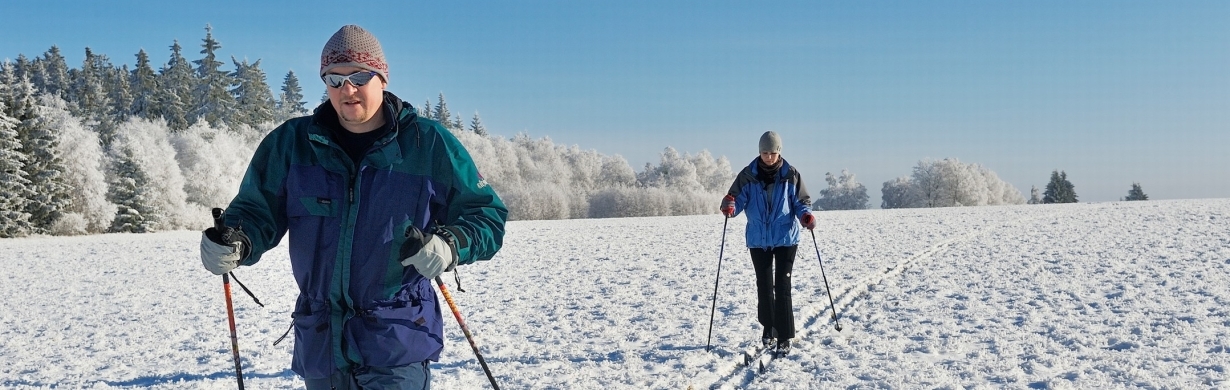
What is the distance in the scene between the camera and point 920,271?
491 inches

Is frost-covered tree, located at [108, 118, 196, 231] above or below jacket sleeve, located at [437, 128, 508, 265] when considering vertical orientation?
above

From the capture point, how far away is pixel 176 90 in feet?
200

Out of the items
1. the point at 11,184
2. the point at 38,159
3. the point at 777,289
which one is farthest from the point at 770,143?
the point at 38,159

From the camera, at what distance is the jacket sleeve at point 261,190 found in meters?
2.57

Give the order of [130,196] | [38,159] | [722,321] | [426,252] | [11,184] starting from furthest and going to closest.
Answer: [130,196], [38,159], [11,184], [722,321], [426,252]

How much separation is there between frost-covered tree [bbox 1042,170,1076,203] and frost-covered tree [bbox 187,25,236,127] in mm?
78053

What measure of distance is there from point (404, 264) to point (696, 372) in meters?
4.03

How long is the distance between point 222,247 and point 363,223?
414 mm

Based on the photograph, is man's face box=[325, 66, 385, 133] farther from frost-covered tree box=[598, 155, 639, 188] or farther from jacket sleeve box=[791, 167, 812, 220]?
frost-covered tree box=[598, 155, 639, 188]

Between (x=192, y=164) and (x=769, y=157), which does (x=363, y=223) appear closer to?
(x=769, y=157)

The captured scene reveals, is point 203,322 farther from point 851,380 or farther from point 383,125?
point 383,125

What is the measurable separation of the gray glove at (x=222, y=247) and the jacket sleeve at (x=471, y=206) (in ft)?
2.05

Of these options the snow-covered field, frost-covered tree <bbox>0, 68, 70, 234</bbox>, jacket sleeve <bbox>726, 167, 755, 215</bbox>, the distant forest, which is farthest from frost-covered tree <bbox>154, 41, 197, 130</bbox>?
jacket sleeve <bbox>726, 167, 755, 215</bbox>

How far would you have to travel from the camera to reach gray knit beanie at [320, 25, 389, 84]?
2537 millimetres
